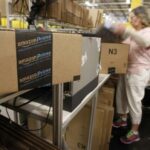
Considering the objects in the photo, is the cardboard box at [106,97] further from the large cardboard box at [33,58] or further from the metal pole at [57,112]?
the large cardboard box at [33,58]

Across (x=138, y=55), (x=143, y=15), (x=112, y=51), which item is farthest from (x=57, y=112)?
(x=143, y=15)

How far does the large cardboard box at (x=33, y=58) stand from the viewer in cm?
50

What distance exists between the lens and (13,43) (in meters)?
0.50

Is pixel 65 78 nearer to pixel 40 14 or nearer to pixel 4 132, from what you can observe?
pixel 4 132

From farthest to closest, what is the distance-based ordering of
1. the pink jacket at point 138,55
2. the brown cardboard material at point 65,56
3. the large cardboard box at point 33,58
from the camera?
1. the pink jacket at point 138,55
2. the brown cardboard material at point 65,56
3. the large cardboard box at point 33,58

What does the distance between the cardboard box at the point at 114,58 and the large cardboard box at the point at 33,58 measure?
4.11 ft

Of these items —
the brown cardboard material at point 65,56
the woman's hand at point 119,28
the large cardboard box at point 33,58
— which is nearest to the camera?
the large cardboard box at point 33,58

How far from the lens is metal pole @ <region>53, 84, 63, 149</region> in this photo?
81cm

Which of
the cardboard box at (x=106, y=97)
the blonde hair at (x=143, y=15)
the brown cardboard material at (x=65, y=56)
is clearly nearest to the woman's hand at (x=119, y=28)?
the blonde hair at (x=143, y=15)

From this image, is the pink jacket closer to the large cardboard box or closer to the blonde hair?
the blonde hair

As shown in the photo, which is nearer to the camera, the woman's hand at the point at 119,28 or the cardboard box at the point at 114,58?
the woman's hand at the point at 119,28

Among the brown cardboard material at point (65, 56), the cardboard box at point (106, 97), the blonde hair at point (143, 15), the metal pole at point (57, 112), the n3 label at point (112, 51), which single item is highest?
the blonde hair at point (143, 15)

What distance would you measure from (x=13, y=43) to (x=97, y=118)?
4.55 feet

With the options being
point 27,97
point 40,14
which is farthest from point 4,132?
point 40,14
